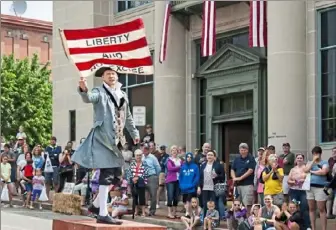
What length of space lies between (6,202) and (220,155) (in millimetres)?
6778

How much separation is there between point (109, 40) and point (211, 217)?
792cm

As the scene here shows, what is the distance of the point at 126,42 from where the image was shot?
1068 centimetres

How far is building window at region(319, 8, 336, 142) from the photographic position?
70.3 feet

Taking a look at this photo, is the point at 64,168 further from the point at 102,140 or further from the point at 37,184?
the point at 102,140

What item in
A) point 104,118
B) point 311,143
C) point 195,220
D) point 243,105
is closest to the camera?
point 104,118

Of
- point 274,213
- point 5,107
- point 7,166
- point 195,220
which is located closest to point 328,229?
point 274,213

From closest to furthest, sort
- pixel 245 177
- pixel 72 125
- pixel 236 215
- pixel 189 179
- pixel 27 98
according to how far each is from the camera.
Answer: pixel 236 215 < pixel 245 177 < pixel 189 179 < pixel 72 125 < pixel 27 98

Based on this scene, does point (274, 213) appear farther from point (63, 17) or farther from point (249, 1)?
point (63, 17)

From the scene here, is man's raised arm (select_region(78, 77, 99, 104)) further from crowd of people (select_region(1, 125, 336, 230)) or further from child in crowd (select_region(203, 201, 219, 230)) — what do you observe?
child in crowd (select_region(203, 201, 219, 230))

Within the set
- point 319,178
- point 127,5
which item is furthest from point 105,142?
point 127,5

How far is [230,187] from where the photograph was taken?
819 inches

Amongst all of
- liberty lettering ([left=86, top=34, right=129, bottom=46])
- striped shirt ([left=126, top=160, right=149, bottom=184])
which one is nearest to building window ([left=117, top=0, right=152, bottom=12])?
striped shirt ([left=126, top=160, right=149, bottom=184])

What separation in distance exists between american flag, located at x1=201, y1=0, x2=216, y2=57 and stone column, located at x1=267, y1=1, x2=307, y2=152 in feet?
7.60

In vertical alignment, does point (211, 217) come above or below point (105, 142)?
below
